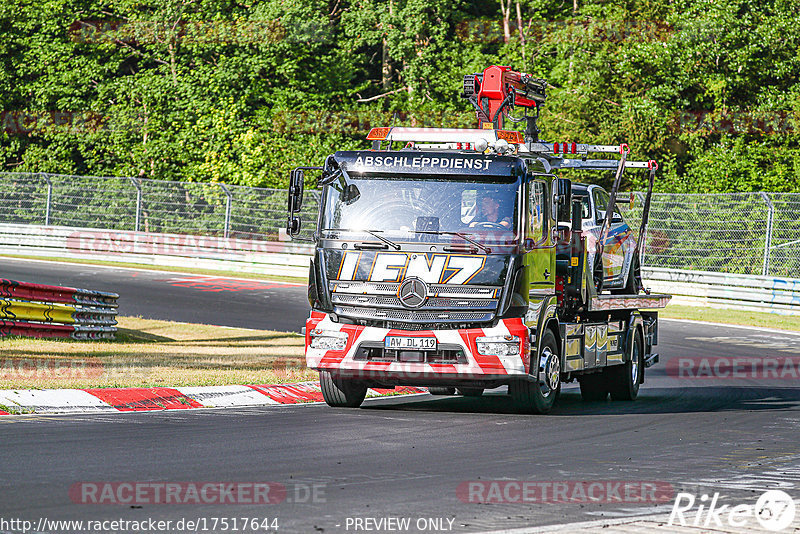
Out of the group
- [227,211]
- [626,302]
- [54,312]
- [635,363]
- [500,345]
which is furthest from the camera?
[227,211]

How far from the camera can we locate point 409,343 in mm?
11453

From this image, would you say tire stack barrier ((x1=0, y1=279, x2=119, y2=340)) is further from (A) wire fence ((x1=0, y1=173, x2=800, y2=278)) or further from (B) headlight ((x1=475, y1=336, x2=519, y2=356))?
(A) wire fence ((x1=0, y1=173, x2=800, y2=278))

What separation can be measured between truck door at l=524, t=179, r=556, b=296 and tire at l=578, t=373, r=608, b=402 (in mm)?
2734

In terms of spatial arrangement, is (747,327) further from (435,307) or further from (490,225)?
(435,307)

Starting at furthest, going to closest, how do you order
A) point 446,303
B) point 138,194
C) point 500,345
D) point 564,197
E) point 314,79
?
point 314,79, point 138,194, point 564,197, point 446,303, point 500,345

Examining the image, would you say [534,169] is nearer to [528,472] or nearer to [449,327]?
[449,327]

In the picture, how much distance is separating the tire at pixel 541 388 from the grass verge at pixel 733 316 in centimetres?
1537

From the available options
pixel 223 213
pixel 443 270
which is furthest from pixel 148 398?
pixel 223 213

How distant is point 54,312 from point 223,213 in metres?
17.8

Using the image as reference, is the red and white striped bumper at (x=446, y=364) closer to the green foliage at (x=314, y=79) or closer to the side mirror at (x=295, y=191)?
the side mirror at (x=295, y=191)

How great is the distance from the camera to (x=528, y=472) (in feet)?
27.2

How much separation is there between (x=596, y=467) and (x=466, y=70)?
35977 mm

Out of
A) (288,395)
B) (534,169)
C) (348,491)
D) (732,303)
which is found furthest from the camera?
(732,303)

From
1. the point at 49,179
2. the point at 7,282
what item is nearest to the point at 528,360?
the point at 7,282
